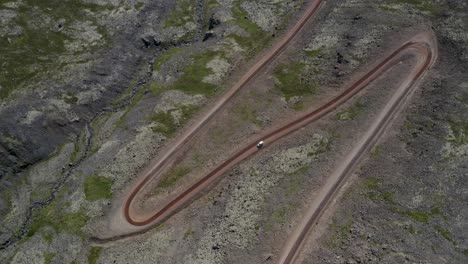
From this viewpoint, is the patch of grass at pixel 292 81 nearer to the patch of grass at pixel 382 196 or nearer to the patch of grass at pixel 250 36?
the patch of grass at pixel 250 36

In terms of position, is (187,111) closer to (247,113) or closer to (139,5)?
(247,113)

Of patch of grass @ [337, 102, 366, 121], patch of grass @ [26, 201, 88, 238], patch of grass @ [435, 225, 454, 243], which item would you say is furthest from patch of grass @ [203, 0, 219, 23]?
patch of grass @ [435, 225, 454, 243]

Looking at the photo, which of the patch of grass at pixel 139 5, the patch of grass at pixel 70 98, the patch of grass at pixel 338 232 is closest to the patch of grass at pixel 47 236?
the patch of grass at pixel 70 98

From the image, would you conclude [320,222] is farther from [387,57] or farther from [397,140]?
[387,57]

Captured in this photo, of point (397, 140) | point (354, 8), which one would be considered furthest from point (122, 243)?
point (354, 8)

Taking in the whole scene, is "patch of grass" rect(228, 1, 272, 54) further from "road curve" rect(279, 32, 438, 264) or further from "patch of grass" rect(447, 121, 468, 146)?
"patch of grass" rect(447, 121, 468, 146)

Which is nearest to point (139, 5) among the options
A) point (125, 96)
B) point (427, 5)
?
point (125, 96)
